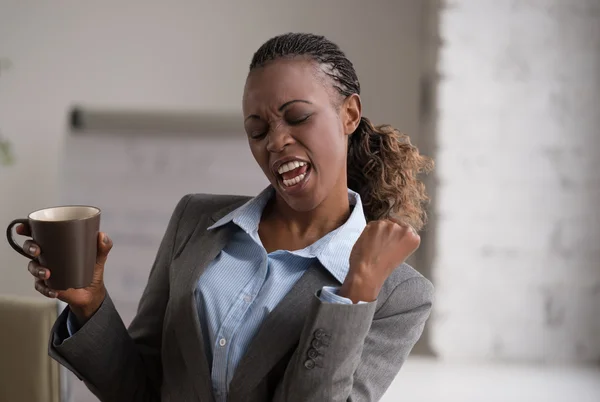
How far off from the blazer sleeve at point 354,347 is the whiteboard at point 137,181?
0.99m

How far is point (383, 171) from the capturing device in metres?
1.27

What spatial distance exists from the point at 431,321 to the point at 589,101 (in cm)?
70

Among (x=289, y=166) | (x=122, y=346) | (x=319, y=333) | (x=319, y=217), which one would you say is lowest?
(x=122, y=346)

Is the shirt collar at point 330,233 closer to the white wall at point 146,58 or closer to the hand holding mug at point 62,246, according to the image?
the hand holding mug at point 62,246

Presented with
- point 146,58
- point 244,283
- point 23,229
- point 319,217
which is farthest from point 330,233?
point 146,58

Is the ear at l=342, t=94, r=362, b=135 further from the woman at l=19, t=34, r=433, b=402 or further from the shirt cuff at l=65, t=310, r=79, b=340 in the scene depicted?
the shirt cuff at l=65, t=310, r=79, b=340

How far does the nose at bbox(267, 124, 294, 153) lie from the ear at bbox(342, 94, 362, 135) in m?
0.13

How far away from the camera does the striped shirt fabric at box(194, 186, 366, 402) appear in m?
1.06

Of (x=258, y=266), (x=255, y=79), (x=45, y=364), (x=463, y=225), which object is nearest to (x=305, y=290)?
(x=258, y=266)

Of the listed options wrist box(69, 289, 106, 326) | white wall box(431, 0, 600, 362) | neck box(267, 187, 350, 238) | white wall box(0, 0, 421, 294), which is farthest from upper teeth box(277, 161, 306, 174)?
white wall box(0, 0, 421, 294)

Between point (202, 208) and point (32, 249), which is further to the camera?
point (202, 208)

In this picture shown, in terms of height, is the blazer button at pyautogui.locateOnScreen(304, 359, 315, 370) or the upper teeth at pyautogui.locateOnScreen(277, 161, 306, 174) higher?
the upper teeth at pyautogui.locateOnScreen(277, 161, 306, 174)

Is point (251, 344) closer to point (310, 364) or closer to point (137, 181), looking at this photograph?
point (310, 364)

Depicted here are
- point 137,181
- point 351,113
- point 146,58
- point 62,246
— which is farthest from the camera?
point 146,58
